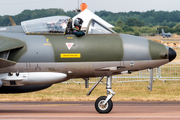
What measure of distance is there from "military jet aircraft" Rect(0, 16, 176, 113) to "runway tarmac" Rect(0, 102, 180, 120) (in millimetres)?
835

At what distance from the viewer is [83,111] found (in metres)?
12.0

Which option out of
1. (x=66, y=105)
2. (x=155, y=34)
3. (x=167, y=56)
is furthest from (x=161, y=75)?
(x=155, y=34)

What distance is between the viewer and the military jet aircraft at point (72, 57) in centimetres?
1044

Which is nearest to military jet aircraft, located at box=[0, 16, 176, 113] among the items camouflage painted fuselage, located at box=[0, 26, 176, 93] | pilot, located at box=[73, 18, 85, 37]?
camouflage painted fuselage, located at box=[0, 26, 176, 93]

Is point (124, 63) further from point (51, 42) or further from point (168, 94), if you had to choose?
point (168, 94)

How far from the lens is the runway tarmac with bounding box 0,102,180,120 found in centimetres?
1039

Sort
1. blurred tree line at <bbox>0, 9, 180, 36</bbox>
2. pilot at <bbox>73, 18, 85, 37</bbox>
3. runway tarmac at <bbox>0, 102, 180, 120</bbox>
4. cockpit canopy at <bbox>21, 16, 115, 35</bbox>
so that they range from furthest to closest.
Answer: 1. blurred tree line at <bbox>0, 9, 180, 36</bbox>
2. cockpit canopy at <bbox>21, 16, 115, 35</bbox>
3. pilot at <bbox>73, 18, 85, 37</bbox>
4. runway tarmac at <bbox>0, 102, 180, 120</bbox>

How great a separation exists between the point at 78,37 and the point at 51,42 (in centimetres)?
76

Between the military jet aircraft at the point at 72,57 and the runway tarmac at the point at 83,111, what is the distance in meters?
0.83

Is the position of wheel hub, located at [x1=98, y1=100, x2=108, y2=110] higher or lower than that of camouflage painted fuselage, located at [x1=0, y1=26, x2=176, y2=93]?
lower

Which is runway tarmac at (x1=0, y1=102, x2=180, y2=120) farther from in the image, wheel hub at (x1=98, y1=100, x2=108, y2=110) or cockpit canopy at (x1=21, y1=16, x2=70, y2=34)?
cockpit canopy at (x1=21, y1=16, x2=70, y2=34)

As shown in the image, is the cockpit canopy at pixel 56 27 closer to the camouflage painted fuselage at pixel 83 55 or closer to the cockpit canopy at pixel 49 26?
the cockpit canopy at pixel 49 26

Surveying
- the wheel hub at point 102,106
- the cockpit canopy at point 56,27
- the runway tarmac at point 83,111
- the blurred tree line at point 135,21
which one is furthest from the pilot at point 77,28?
the blurred tree line at point 135,21

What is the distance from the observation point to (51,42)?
10.6 meters
